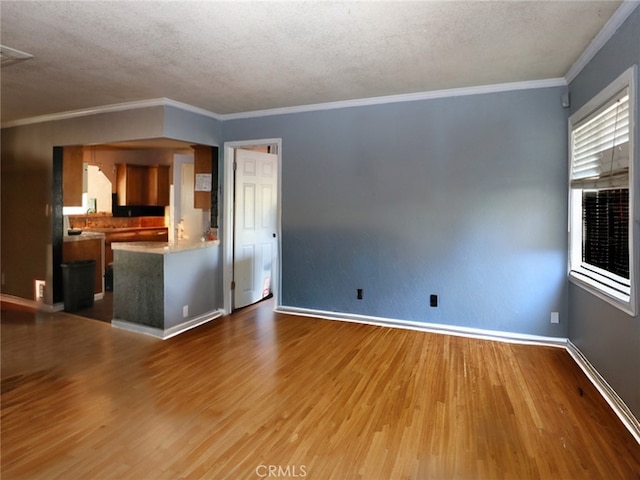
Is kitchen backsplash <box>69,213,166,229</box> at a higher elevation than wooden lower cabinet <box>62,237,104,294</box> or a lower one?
higher

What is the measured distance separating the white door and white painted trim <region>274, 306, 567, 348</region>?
654 mm

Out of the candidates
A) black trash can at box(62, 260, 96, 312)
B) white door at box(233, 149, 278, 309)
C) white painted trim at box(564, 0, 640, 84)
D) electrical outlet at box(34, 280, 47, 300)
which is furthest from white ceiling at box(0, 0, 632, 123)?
electrical outlet at box(34, 280, 47, 300)

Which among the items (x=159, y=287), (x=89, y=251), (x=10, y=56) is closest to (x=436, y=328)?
(x=159, y=287)

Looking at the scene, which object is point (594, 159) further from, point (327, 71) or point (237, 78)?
point (237, 78)

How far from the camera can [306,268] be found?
179 inches

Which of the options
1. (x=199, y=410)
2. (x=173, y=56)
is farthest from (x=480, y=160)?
(x=199, y=410)

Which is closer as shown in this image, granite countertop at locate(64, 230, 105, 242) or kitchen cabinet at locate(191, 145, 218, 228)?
kitchen cabinet at locate(191, 145, 218, 228)

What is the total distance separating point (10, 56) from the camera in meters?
2.88

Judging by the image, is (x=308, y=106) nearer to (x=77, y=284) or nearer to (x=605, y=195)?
(x=605, y=195)

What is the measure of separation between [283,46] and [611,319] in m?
3.01

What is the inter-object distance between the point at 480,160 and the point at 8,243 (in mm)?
6470

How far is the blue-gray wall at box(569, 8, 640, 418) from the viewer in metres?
2.21

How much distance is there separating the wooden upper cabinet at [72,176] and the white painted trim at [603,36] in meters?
5.81

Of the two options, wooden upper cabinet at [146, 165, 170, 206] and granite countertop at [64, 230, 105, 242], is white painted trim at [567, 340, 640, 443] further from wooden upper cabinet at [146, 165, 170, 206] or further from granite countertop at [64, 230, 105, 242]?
wooden upper cabinet at [146, 165, 170, 206]
